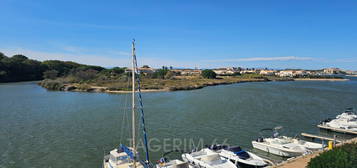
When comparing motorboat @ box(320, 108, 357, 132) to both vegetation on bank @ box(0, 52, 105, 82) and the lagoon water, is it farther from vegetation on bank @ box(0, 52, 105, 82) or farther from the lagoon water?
vegetation on bank @ box(0, 52, 105, 82)

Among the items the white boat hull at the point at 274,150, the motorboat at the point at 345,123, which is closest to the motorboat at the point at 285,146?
the white boat hull at the point at 274,150

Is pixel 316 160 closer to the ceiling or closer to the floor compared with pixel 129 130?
closer to the ceiling

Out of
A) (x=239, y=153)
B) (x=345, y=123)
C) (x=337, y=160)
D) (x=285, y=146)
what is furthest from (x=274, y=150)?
(x=345, y=123)

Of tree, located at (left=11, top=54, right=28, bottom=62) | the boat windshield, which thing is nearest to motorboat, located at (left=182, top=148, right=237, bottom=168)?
the boat windshield

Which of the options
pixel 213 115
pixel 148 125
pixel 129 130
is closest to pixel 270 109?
pixel 213 115

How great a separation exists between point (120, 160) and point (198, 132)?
13440mm

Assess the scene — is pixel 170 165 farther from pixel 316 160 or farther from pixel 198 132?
pixel 198 132

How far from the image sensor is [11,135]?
27.0 m

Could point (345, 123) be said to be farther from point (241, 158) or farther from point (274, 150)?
point (241, 158)

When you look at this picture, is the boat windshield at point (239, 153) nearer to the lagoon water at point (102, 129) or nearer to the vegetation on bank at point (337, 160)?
the lagoon water at point (102, 129)

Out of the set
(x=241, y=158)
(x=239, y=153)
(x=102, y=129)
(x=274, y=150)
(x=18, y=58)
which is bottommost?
(x=274, y=150)

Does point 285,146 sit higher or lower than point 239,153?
lower

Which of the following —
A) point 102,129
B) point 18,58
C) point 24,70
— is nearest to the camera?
point 102,129

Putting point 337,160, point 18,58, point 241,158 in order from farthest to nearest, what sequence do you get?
point 18,58 → point 241,158 → point 337,160
